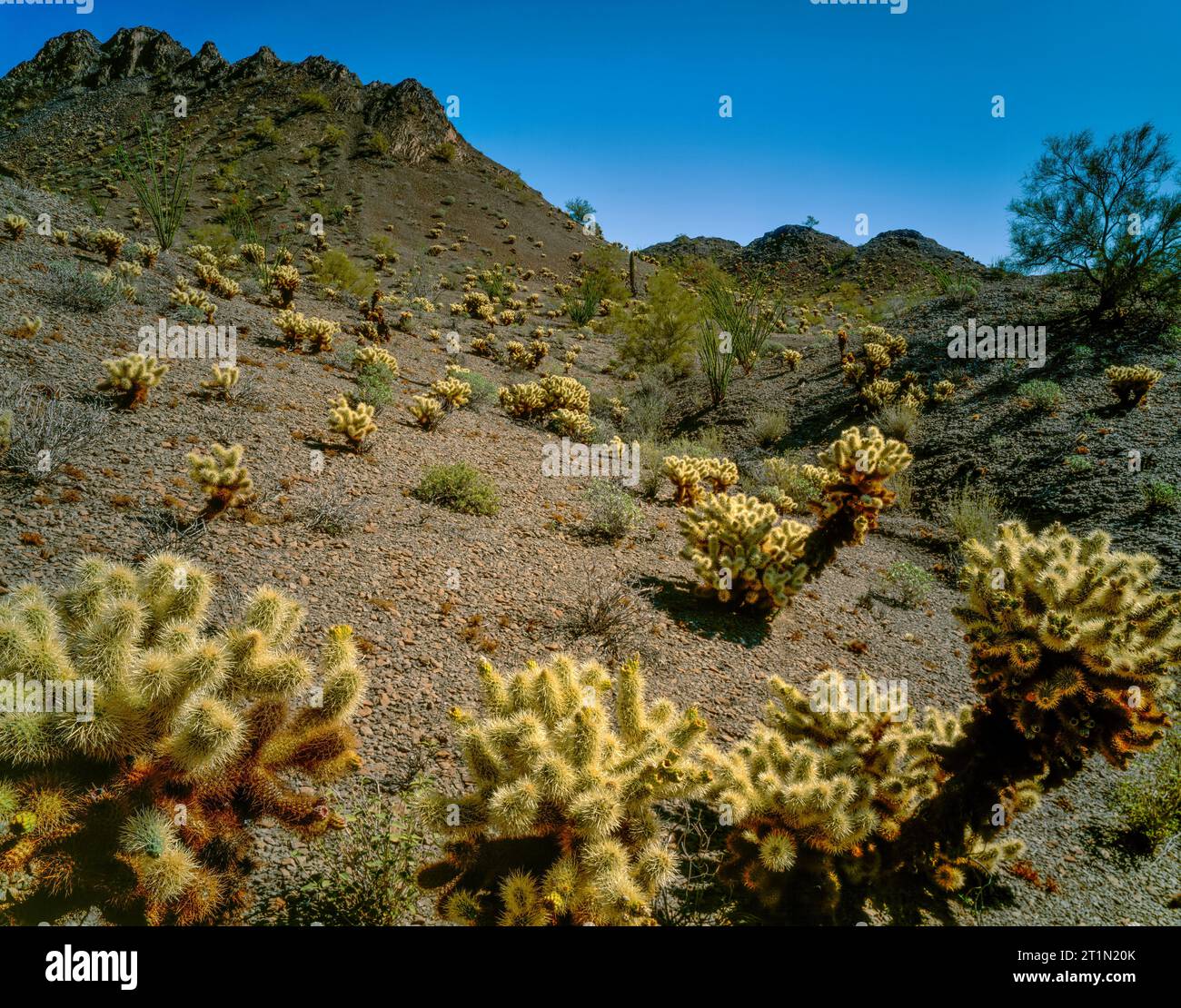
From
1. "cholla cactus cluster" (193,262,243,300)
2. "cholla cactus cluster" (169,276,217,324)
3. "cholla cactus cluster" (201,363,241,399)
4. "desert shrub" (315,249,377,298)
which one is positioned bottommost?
"cholla cactus cluster" (201,363,241,399)

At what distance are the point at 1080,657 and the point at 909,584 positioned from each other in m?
4.47

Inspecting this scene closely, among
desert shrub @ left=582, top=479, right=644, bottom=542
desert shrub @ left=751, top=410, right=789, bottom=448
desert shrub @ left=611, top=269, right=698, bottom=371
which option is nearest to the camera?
desert shrub @ left=582, top=479, right=644, bottom=542

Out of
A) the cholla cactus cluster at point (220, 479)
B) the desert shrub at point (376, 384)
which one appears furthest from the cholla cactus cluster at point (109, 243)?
the cholla cactus cluster at point (220, 479)

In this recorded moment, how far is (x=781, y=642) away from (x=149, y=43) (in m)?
71.3

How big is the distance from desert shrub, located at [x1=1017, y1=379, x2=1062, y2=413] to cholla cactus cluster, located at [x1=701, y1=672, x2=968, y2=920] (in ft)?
38.2

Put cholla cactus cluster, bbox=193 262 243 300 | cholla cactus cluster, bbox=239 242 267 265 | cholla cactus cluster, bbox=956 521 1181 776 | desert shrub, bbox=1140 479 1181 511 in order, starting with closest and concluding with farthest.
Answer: cholla cactus cluster, bbox=956 521 1181 776
desert shrub, bbox=1140 479 1181 511
cholla cactus cluster, bbox=193 262 243 300
cholla cactus cluster, bbox=239 242 267 265

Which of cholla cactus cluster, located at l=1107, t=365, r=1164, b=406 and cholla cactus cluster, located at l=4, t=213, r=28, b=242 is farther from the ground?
cholla cactus cluster, located at l=4, t=213, r=28, b=242

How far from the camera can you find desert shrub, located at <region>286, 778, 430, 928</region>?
2156 mm

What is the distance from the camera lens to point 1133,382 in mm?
10727

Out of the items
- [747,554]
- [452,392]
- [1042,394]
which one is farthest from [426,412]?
[1042,394]

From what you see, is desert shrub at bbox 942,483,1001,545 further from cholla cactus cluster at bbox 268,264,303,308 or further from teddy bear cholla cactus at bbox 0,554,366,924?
cholla cactus cluster at bbox 268,264,303,308

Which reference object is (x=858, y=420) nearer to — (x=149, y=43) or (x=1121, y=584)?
(x=1121, y=584)

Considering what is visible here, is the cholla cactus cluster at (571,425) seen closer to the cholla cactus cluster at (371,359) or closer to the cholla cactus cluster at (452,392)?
the cholla cactus cluster at (452,392)

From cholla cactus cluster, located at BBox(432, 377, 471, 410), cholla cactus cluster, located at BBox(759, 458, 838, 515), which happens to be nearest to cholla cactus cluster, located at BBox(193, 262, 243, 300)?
cholla cactus cluster, located at BBox(432, 377, 471, 410)
